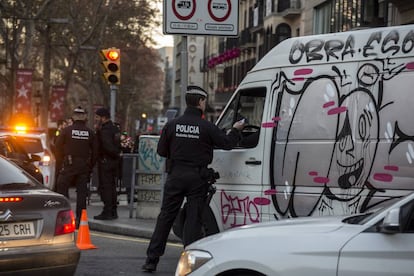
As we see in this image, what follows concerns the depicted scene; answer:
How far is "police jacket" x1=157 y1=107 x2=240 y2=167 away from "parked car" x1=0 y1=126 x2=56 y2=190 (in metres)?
8.94

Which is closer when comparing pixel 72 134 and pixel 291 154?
pixel 291 154

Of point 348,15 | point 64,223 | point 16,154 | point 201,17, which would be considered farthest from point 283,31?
point 64,223

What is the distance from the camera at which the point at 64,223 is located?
5898 mm

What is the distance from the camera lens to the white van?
21.5ft

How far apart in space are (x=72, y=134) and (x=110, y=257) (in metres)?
2.94

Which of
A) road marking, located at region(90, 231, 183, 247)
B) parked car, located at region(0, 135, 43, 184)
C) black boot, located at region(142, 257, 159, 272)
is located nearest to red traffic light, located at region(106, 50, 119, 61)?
parked car, located at region(0, 135, 43, 184)

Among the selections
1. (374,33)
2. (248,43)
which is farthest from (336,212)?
(248,43)

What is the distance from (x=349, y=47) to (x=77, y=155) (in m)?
5.47

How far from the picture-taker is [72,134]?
10.9 meters

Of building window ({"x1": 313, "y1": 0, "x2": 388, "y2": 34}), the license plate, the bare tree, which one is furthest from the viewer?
the bare tree

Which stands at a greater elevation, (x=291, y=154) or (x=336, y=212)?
(x=291, y=154)

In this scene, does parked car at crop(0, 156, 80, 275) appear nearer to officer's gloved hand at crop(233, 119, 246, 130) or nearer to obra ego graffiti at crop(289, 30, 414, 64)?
A: officer's gloved hand at crop(233, 119, 246, 130)

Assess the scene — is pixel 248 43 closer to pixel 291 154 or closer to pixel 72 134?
pixel 72 134

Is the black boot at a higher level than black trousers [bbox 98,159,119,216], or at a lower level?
lower
